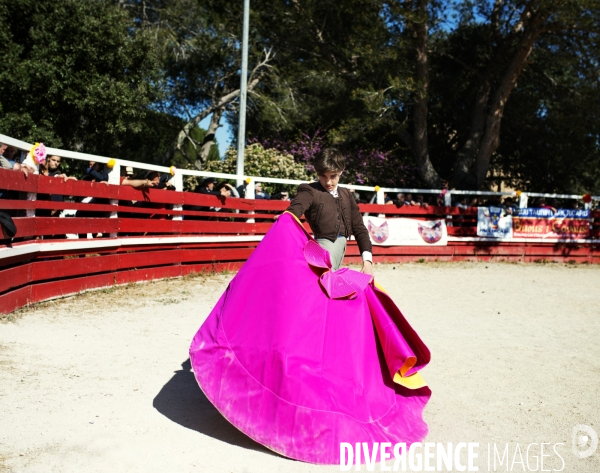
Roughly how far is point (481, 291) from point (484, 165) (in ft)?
39.1

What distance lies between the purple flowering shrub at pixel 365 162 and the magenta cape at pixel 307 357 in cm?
2070

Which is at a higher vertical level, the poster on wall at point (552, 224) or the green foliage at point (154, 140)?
the green foliage at point (154, 140)

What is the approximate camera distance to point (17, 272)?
7617 mm

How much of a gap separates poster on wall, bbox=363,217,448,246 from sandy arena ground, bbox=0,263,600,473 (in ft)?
19.1

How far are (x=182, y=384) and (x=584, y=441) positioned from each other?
2.86 m

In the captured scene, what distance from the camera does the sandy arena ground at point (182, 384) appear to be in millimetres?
4000

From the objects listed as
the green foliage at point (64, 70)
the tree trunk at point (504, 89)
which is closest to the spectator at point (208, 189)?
the green foliage at point (64, 70)

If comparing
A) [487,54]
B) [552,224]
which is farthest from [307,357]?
[487,54]

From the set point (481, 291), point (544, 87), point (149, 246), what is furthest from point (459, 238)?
point (544, 87)

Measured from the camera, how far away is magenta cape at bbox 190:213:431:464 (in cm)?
409

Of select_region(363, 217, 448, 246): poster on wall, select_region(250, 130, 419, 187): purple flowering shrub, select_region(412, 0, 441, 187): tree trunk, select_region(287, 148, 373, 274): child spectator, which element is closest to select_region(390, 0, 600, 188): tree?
select_region(412, 0, 441, 187): tree trunk

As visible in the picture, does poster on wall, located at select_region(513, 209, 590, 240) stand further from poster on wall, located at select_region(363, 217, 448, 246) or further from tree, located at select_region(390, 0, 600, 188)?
tree, located at select_region(390, 0, 600, 188)

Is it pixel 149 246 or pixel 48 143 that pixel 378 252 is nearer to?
pixel 149 246

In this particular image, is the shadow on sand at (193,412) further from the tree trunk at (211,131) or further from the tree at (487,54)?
the tree trunk at (211,131)
